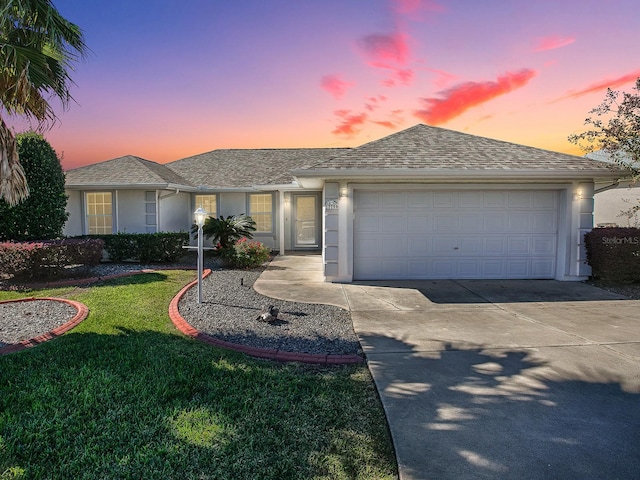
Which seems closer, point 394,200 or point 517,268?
point 394,200

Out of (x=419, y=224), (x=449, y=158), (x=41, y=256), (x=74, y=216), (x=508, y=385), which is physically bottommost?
(x=508, y=385)

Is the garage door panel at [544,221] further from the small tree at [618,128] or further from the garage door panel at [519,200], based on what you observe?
the small tree at [618,128]

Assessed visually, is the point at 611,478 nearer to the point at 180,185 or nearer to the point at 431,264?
the point at 431,264

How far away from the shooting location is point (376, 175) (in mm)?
9000

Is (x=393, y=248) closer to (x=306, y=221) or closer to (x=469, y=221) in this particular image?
(x=469, y=221)

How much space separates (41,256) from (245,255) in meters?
5.07

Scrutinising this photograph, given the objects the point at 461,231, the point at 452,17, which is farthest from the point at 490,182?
the point at 452,17

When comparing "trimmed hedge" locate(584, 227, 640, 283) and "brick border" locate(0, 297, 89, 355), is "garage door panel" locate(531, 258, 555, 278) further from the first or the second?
"brick border" locate(0, 297, 89, 355)

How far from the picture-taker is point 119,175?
1389cm

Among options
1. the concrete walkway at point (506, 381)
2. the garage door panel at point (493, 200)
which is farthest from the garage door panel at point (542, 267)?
the concrete walkway at point (506, 381)

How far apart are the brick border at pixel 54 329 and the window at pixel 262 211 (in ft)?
29.9

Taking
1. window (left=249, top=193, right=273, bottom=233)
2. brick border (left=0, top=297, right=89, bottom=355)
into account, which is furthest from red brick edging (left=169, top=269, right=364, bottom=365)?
window (left=249, top=193, right=273, bottom=233)

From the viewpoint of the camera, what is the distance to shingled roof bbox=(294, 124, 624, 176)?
8.92 m

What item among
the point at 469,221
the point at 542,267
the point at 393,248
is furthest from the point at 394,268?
the point at 542,267
